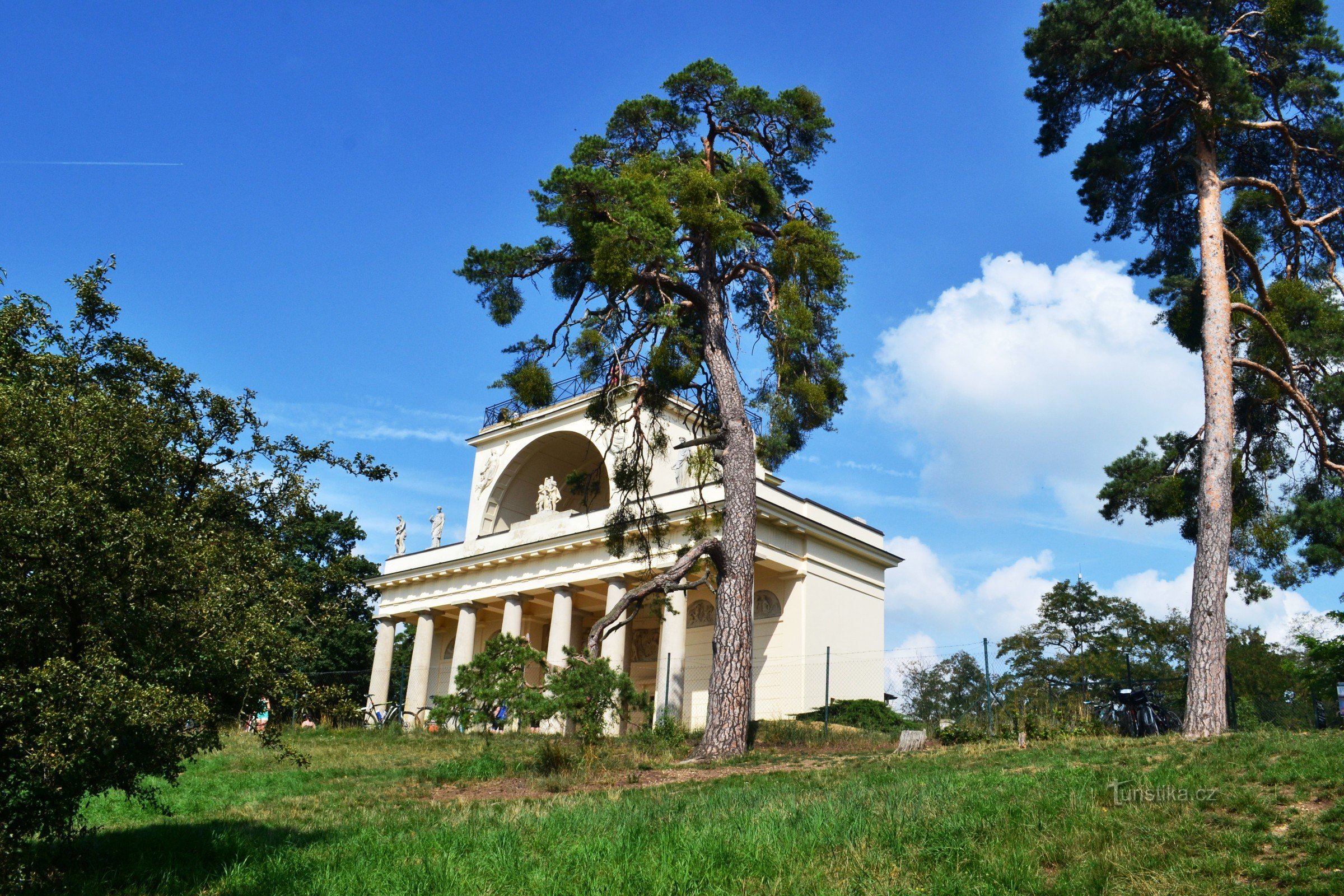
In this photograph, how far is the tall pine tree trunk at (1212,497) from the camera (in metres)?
14.2

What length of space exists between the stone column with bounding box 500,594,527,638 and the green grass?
71.0 ft

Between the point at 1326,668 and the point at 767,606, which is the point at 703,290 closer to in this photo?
the point at 767,606

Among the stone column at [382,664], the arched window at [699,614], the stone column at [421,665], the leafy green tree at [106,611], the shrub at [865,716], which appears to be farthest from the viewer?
the stone column at [382,664]

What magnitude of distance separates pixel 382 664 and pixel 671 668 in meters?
16.8

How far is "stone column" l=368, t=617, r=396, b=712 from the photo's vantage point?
121 feet

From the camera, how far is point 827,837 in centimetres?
770

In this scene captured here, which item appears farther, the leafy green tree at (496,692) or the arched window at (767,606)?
the arched window at (767,606)

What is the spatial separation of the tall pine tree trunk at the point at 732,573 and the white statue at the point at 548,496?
17.8 m

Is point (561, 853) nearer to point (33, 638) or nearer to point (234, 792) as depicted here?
point (33, 638)

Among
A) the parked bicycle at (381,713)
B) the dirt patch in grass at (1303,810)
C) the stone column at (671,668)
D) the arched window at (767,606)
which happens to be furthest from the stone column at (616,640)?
the dirt patch in grass at (1303,810)

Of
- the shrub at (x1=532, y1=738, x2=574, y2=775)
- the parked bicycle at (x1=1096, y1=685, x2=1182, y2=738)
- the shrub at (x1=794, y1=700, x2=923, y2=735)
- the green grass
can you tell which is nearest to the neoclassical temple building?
the shrub at (x1=794, y1=700, x2=923, y2=735)

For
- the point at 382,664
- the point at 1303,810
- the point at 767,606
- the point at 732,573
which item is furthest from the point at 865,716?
the point at 382,664

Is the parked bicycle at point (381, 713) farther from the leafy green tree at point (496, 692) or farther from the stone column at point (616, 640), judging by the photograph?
the leafy green tree at point (496, 692)

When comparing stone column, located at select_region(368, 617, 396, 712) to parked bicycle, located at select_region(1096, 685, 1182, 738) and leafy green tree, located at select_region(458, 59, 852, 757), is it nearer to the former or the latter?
leafy green tree, located at select_region(458, 59, 852, 757)
